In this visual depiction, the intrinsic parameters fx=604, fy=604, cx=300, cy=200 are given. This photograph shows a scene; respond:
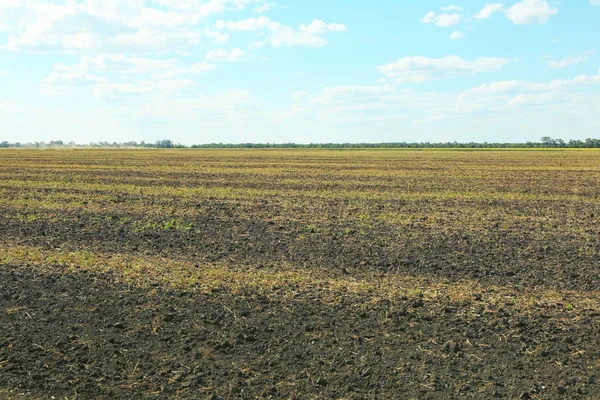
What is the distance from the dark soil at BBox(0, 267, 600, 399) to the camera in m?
6.00

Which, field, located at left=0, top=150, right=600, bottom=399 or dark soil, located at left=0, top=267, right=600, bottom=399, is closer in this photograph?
dark soil, located at left=0, top=267, right=600, bottom=399

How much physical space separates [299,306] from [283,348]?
1489 millimetres

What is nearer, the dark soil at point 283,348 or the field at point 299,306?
the dark soil at point 283,348

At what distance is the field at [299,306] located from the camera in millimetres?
6156

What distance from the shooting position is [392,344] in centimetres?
705

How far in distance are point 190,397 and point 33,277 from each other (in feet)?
17.8

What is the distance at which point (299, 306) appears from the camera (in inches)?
331

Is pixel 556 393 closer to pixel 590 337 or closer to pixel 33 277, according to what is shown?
pixel 590 337

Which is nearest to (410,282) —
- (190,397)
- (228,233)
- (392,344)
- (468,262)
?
(468,262)

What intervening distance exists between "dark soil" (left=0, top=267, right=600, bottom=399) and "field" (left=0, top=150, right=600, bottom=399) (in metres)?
0.02

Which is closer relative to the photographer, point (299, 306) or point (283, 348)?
point (283, 348)

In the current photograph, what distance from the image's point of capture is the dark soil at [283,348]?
5996 mm

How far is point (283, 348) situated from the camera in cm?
694

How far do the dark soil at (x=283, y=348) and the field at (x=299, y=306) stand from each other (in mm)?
25
